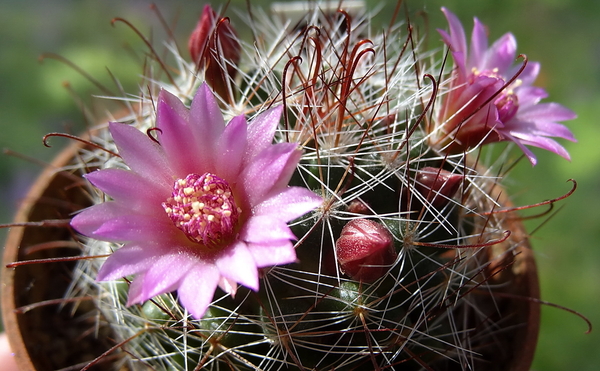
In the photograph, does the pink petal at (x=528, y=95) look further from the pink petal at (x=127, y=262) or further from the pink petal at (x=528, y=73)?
the pink petal at (x=127, y=262)

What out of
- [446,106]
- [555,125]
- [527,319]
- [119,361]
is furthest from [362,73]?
[119,361]

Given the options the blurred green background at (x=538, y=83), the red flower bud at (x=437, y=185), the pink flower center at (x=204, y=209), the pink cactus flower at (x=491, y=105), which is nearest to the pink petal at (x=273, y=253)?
the pink flower center at (x=204, y=209)

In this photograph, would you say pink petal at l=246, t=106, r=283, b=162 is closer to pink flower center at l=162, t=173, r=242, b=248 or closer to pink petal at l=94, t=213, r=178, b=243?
pink flower center at l=162, t=173, r=242, b=248

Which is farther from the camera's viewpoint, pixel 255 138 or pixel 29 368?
pixel 29 368

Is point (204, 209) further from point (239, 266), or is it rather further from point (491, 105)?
point (491, 105)

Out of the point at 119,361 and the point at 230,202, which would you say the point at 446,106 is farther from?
the point at 119,361

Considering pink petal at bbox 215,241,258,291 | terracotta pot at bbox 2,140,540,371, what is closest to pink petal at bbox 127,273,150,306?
pink petal at bbox 215,241,258,291

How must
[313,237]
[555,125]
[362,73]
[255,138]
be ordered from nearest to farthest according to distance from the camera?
[255,138] < [313,237] < [555,125] < [362,73]

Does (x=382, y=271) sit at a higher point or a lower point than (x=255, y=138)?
lower
